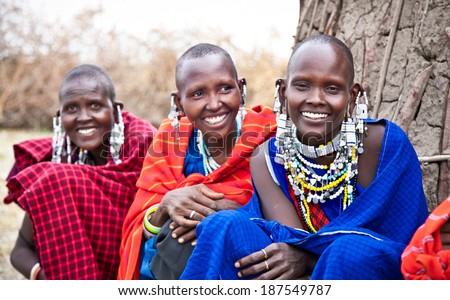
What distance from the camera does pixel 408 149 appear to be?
9.01ft

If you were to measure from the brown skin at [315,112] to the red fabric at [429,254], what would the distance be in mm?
546

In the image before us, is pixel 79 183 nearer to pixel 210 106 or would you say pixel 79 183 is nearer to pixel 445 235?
pixel 210 106

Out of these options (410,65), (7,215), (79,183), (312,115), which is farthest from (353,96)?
(7,215)

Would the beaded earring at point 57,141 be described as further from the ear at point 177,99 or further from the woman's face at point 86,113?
the ear at point 177,99

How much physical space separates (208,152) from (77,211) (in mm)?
789

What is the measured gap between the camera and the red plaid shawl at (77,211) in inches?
138

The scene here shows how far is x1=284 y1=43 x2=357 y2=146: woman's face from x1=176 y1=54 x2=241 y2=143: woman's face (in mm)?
495

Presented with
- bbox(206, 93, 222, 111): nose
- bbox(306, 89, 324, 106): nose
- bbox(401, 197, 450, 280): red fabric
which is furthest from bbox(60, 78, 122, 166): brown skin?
bbox(401, 197, 450, 280): red fabric

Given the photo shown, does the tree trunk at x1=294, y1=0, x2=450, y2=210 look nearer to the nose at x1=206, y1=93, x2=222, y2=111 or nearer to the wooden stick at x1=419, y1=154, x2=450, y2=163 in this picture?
the wooden stick at x1=419, y1=154, x2=450, y2=163

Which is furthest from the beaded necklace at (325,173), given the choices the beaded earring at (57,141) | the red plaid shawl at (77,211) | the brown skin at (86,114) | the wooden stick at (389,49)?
the beaded earring at (57,141)

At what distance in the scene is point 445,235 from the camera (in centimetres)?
229

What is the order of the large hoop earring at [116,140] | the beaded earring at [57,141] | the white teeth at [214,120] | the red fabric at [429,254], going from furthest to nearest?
1. the beaded earring at [57,141]
2. the large hoop earring at [116,140]
3. the white teeth at [214,120]
4. the red fabric at [429,254]

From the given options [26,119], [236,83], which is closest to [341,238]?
[236,83]
